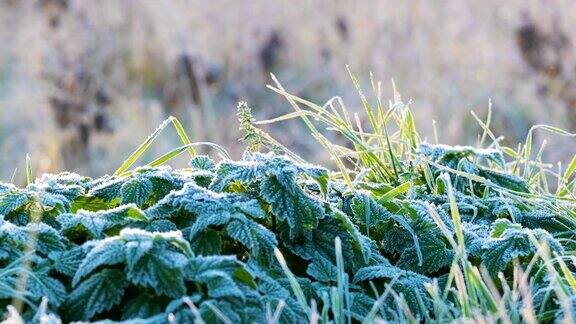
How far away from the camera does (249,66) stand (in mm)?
7875

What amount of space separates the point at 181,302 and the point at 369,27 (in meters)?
6.88

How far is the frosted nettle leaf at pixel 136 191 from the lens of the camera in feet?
5.91

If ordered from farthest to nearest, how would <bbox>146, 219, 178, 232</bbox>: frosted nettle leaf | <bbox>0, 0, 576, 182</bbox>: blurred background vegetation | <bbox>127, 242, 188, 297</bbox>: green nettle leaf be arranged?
1. <bbox>0, 0, 576, 182</bbox>: blurred background vegetation
2. <bbox>146, 219, 178, 232</bbox>: frosted nettle leaf
3. <bbox>127, 242, 188, 297</bbox>: green nettle leaf

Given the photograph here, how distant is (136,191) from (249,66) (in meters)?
6.12

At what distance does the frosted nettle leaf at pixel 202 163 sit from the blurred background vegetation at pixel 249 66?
13.6 feet

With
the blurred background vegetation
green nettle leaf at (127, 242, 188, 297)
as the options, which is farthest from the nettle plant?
the blurred background vegetation

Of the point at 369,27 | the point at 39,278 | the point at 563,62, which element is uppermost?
the point at 39,278

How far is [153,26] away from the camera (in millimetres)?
8141

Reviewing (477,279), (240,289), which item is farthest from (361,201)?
(240,289)

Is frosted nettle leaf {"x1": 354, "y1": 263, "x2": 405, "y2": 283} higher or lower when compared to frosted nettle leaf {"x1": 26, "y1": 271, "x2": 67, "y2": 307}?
lower

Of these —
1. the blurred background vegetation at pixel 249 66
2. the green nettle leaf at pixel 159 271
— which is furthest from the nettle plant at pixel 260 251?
the blurred background vegetation at pixel 249 66

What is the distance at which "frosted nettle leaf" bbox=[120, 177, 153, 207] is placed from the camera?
180cm

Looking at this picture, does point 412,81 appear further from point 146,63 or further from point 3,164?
point 3,164

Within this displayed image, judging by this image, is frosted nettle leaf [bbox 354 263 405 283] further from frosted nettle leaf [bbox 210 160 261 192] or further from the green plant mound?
frosted nettle leaf [bbox 210 160 261 192]
